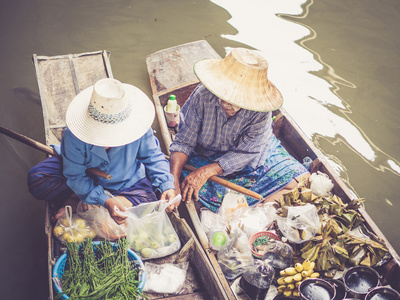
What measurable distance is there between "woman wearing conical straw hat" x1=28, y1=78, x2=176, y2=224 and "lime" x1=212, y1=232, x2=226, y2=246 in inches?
18.0

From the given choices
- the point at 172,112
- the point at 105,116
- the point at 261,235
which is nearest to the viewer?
the point at 105,116

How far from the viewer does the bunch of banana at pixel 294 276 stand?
7.36 ft

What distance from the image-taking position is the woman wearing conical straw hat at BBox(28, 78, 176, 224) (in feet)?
6.48

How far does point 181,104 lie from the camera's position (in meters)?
3.97

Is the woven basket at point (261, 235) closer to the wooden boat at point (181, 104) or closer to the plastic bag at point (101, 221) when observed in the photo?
the wooden boat at point (181, 104)

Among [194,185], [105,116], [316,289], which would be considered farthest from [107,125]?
[316,289]

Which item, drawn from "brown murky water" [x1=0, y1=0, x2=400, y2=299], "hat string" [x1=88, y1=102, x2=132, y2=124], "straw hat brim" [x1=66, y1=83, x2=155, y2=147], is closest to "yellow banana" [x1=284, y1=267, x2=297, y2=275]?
"straw hat brim" [x1=66, y1=83, x2=155, y2=147]

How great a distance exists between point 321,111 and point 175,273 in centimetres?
325

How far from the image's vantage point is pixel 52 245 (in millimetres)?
2225

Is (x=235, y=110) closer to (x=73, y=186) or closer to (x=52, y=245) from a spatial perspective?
(x=73, y=186)

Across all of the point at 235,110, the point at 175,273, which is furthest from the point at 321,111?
the point at 175,273

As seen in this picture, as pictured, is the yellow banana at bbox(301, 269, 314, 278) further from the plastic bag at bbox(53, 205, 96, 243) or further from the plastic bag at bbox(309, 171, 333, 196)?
the plastic bag at bbox(53, 205, 96, 243)

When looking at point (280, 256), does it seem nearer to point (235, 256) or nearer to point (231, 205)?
point (235, 256)

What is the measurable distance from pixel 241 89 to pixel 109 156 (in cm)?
105
